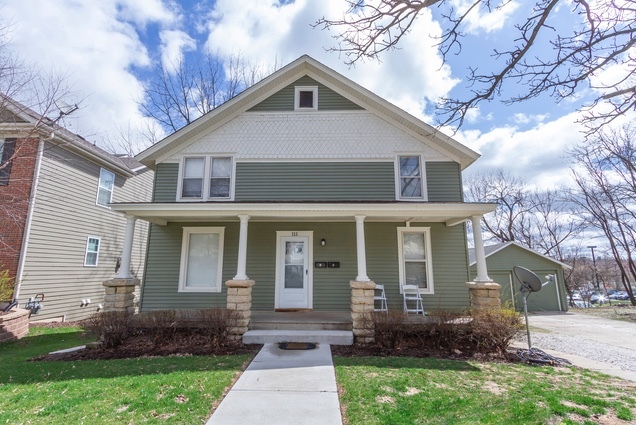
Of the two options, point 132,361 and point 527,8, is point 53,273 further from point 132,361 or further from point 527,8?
point 527,8

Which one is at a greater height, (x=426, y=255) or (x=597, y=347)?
(x=426, y=255)

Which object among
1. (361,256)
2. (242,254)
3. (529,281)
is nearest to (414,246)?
(361,256)

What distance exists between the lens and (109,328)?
622 cm

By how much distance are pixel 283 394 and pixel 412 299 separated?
16.7ft

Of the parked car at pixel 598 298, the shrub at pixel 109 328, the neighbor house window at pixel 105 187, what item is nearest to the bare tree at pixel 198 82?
the neighbor house window at pixel 105 187

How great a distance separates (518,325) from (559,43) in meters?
5.13

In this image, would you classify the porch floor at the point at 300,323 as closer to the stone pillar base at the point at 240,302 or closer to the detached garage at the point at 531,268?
the stone pillar base at the point at 240,302

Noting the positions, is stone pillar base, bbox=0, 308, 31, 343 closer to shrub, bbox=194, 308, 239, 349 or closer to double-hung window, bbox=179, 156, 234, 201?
double-hung window, bbox=179, 156, 234, 201

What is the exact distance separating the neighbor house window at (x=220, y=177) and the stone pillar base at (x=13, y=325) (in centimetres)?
569

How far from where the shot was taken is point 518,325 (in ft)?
20.3

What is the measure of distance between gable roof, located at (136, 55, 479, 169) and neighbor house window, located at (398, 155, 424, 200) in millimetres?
727

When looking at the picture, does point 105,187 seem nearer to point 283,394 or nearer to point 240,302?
point 240,302

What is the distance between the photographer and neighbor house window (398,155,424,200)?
8.95 m

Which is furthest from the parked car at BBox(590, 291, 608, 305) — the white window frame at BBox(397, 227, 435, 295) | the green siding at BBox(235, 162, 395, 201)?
the green siding at BBox(235, 162, 395, 201)
